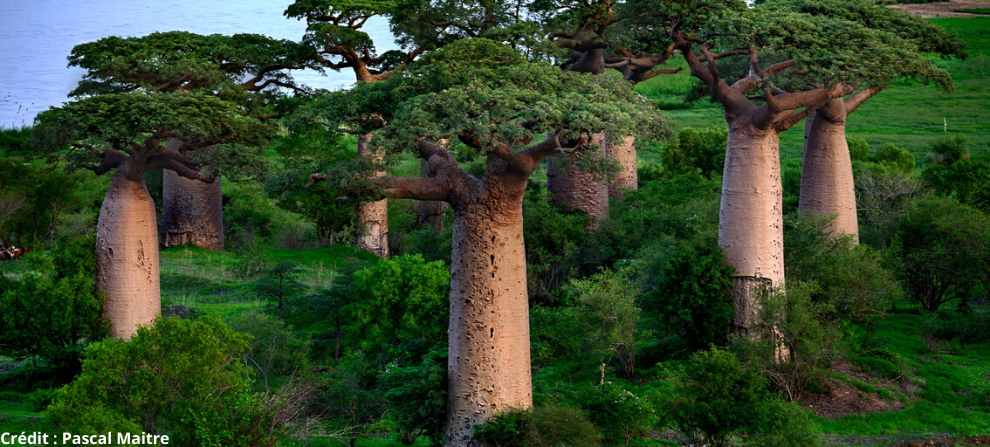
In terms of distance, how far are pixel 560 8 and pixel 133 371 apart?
46.2ft

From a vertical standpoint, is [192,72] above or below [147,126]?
above

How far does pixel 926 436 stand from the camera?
14.4m

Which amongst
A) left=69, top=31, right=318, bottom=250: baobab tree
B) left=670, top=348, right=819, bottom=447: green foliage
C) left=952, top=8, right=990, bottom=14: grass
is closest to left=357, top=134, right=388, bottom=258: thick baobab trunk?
left=69, top=31, right=318, bottom=250: baobab tree

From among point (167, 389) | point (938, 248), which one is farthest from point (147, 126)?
point (938, 248)

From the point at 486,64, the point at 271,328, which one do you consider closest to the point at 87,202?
the point at 271,328

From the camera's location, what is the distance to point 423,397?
13922 millimetres

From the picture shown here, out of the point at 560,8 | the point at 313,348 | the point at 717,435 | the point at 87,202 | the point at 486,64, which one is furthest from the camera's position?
the point at 87,202

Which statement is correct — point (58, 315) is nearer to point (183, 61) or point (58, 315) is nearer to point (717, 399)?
point (183, 61)

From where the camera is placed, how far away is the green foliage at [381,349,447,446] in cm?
1370

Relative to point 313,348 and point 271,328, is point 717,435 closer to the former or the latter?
point 271,328

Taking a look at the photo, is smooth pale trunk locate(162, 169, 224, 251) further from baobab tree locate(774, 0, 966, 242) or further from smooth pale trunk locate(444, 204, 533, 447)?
smooth pale trunk locate(444, 204, 533, 447)

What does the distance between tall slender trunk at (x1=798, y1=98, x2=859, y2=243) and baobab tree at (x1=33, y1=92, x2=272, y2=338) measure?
38.1 ft

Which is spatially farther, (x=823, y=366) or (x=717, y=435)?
(x=823, y=366)

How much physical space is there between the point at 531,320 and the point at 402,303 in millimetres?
2766
